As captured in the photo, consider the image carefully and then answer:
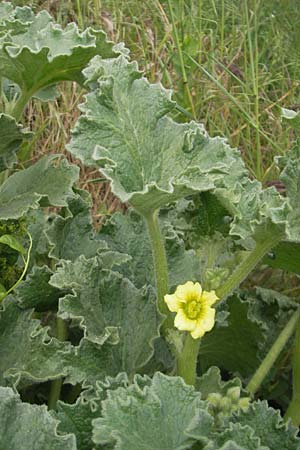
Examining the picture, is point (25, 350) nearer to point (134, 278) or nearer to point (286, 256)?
point (134, 278)

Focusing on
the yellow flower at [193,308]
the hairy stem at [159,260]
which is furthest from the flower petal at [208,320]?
the hairy stem at [159,260]

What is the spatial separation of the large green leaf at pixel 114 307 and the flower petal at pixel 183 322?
4.5 inches

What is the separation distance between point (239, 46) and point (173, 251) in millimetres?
1333

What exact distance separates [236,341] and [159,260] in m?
0.37

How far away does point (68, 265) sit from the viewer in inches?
66.2

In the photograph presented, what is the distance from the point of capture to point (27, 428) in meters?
1.37

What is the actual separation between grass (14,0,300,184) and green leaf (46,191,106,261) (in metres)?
0.69

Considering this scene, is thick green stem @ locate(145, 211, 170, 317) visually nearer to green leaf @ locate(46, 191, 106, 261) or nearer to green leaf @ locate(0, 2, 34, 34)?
green leaf @ locate(46, 191, 106, 261)

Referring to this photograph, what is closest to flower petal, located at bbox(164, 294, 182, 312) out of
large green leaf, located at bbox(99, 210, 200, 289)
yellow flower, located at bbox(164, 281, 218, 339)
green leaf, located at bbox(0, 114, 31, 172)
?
yellow flower, located at bbox(164, 281, 218, 339)

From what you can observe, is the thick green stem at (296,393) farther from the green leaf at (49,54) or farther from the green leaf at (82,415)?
the green leaf at (49,54)

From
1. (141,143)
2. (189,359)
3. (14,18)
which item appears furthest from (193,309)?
(14,18)

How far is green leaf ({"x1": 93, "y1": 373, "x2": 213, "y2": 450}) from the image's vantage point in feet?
4.30

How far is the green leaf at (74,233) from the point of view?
187 centimetres

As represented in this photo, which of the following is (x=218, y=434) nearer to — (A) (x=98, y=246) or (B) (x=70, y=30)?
(A) (x=98, y=246)
